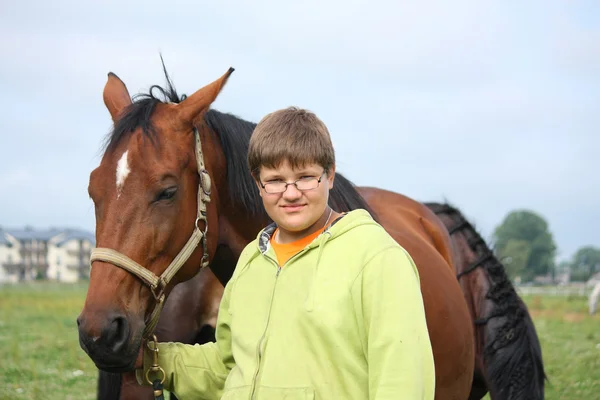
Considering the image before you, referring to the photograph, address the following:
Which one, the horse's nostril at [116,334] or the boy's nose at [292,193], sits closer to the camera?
the boy's nose at [292,193]

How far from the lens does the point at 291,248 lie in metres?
2.07

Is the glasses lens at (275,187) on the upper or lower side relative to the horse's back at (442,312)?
upper

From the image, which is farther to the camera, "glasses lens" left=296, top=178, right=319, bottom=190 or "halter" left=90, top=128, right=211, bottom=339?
"halter" left=90, top=128, right=211, bottom=339

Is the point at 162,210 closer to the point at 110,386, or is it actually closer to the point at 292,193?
the point at 292,193

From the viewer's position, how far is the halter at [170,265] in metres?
2.47

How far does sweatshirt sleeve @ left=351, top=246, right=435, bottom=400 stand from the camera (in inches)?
68.0

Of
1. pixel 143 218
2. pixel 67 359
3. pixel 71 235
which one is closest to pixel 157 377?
pixel 143 218

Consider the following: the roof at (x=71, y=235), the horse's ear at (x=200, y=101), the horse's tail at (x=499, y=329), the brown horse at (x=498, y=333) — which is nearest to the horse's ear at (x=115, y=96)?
the horse's ear at (x=200, y=101)

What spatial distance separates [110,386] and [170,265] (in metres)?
1.53

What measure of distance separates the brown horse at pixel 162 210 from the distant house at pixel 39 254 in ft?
247

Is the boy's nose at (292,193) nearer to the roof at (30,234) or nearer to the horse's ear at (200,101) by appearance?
the horse's ear at (200,101)

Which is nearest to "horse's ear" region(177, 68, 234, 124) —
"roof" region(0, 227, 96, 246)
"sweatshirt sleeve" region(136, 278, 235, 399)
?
"sweatshirt sleeve" region(136, 278, 235, 399)

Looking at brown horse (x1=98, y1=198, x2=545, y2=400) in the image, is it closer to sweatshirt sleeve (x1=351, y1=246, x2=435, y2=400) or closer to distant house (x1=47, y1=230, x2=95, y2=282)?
sweatshirt sleeve (x1=351, y1=246, x2=435, y2=400)

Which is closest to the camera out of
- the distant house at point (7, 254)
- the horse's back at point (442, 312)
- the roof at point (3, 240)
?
the horse's back at point (442, 312)
